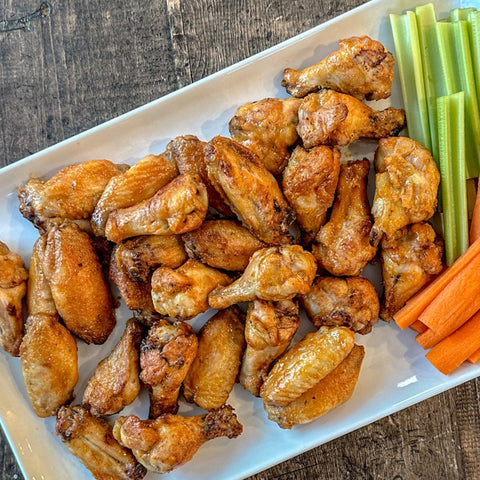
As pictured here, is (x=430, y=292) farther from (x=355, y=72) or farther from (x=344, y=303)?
(x=355, y=72)

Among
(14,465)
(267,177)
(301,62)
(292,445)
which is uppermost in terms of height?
(301,62)

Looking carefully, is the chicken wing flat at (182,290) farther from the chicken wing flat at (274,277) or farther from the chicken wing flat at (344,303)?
the chicken wing flat at (344,303)

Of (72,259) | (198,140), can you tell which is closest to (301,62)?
(198,140)

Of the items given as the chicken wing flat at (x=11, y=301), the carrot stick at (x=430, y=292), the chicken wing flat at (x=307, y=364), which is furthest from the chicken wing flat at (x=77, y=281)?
the carrot stick at (x=430, y=292)

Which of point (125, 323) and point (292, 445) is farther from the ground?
point (125, 323)

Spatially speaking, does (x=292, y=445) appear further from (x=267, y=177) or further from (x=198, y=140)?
(x=198, y=140)
